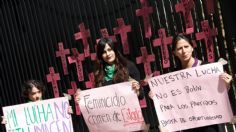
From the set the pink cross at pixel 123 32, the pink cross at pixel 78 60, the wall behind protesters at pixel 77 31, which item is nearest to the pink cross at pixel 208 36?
the wall behind protesters at pixel 77 31

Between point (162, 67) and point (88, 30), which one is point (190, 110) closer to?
point (162, 67)

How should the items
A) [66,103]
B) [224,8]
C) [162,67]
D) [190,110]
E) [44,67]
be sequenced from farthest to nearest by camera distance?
[44,67]
[162,67]
[224,8]
[66,103]
[190,110]

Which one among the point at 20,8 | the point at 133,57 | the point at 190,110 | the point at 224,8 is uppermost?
the point at 20,8

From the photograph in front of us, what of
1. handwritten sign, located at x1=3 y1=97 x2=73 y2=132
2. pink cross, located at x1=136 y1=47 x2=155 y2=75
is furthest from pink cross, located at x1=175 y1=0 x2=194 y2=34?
handwritten sign, located at x1=3 y1=97 x2=73 y2=132

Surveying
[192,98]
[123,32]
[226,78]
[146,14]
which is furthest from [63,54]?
[226,78]

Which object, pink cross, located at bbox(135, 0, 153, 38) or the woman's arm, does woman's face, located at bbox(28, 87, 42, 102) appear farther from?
pink cross, located at bbox(135, 0, 153, 38)

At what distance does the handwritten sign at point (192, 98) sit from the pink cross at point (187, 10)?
137 cm

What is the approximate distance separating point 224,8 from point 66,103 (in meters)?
2.32

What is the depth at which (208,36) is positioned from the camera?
5859 millimetres

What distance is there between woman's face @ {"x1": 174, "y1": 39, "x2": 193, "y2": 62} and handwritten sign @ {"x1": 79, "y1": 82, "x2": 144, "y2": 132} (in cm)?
65

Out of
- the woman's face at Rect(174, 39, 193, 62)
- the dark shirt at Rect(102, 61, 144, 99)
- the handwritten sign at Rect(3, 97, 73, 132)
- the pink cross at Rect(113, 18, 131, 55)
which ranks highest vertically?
the pink cross at Rect(113, 18, 131, 55)

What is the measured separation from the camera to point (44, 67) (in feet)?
23.4

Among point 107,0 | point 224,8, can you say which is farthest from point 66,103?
point 224,8

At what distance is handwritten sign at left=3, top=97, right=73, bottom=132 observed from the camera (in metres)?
5.29
